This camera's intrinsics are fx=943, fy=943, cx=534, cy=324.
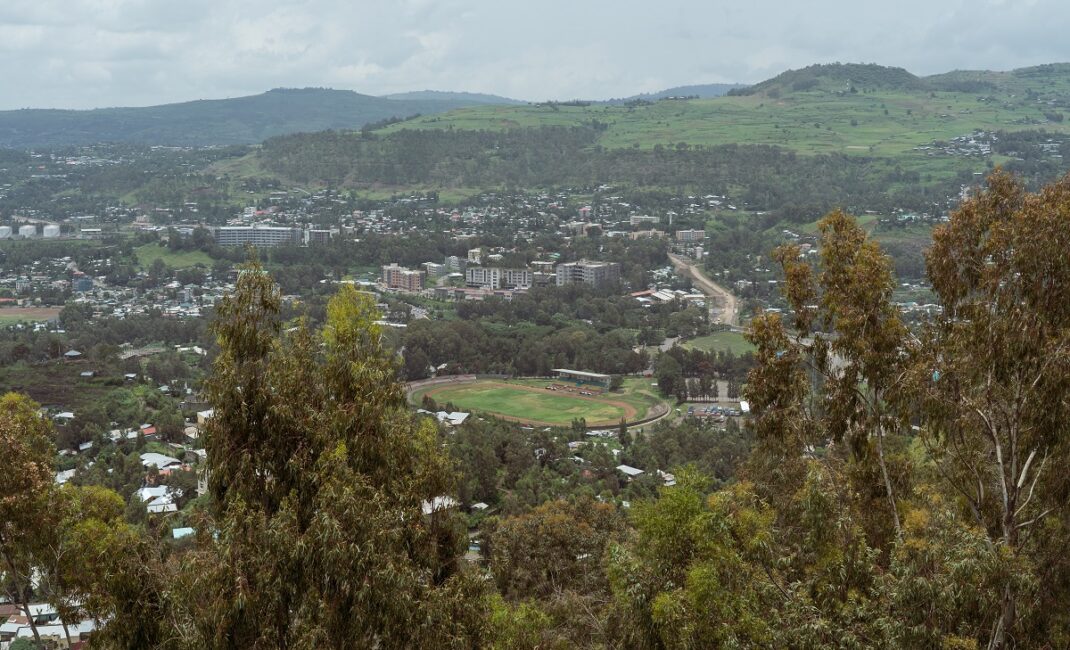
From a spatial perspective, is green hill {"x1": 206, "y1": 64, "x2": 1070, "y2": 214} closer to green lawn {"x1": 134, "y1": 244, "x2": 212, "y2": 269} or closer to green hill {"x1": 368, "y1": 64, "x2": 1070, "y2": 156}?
green hill {"x1": 368, "y1": 64, "x2": 1070, "y2": 156}

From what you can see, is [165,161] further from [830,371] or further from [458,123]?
[830,371]

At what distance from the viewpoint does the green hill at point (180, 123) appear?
16012 cm

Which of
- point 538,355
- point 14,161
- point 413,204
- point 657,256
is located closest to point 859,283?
point 538,355

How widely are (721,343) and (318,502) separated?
40.3 metres

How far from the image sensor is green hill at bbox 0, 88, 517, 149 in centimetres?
16012

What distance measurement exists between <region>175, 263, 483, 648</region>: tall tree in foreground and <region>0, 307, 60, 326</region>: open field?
1876 inches

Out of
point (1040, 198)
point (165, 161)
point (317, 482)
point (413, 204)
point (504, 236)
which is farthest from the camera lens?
point (165, 161)

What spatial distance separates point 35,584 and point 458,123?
11237 centimetres

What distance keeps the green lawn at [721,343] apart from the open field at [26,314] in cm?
3336

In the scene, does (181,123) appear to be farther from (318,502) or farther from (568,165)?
(318,502)

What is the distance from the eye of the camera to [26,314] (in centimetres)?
5062

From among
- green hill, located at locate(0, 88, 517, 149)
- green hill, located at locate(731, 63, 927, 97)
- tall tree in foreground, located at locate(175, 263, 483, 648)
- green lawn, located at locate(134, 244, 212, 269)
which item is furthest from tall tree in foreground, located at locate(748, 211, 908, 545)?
green hill, located at locate(0, 88, 517, 149)

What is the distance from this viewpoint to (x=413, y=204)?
3479 inches

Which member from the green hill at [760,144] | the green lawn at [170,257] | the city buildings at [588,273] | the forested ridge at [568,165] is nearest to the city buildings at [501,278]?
the city buildings at [588,273]
